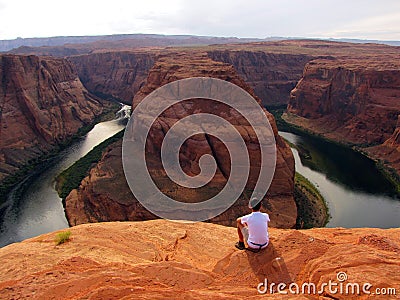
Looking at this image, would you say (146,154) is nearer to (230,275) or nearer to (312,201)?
(312,201)

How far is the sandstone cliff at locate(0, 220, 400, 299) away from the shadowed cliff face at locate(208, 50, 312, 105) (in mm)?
100204

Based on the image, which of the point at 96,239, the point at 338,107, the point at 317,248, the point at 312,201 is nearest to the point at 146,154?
the point at 312,201

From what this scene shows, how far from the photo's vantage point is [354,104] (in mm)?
70375

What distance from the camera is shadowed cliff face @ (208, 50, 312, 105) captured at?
108 meters

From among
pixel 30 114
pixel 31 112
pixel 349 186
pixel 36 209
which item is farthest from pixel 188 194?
pixel 30 114

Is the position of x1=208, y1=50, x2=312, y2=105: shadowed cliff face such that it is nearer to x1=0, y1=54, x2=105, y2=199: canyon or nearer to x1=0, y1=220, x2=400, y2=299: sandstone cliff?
x1=0, y1=54, x2=105, y2=199: canyon

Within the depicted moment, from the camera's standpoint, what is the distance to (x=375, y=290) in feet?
20.2

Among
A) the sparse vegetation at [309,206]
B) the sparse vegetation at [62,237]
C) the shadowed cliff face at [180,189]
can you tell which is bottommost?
the sparse vegetation at [309,206]

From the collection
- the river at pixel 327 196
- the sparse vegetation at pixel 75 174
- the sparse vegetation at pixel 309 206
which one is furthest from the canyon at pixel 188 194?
the river at pixel 327 196

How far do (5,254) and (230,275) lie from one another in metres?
6.32

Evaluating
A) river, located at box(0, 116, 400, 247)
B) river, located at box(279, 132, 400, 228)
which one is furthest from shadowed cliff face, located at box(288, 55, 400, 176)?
river, located at box(0, 116, 400, 247)

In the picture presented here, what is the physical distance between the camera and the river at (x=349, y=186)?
123 ft

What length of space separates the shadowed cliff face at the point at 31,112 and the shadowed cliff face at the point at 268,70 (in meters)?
54.3

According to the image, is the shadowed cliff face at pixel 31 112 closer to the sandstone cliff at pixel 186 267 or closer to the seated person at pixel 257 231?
the sandstone cliff at pixel 186 267
